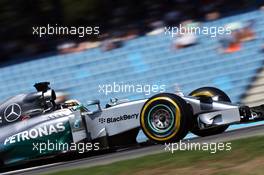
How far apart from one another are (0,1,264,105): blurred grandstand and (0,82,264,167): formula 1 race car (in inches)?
81.8

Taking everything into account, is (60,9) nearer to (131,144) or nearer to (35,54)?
(35,54)

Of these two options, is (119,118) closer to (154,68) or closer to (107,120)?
(107,120)

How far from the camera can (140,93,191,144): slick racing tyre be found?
8.59 meters

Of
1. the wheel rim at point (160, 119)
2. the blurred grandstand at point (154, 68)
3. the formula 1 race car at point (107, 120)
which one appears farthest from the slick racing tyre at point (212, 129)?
the blurred grandstand at point (154, 68)

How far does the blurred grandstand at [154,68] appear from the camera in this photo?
476 inches

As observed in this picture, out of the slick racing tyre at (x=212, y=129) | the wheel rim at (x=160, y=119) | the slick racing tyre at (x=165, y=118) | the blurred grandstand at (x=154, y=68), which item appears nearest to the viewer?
the slick racing tyre at (x=165, y=118)

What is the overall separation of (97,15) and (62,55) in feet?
3.89

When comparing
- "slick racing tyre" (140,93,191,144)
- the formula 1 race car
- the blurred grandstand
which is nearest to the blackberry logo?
the formula 1 race car

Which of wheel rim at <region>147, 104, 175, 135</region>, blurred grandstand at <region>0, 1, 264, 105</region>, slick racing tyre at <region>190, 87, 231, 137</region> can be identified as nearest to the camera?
wheel rim at <region>147, 104, 175, 135</region>

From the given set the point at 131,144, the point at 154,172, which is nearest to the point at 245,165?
the point at 154,172

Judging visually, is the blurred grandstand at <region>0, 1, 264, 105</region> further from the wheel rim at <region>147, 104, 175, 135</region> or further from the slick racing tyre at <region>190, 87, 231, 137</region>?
the wheel rim at <region>147, 104, 175, 135</region>

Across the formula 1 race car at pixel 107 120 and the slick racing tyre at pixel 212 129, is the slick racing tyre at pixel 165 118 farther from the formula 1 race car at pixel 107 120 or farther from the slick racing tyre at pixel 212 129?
the slick racing tyre at pixel 212 129

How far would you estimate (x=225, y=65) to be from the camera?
40.0 feet

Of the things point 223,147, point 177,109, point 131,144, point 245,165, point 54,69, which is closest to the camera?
point 245,165
